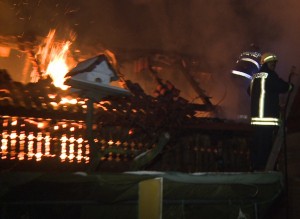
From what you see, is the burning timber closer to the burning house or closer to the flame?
the burning house

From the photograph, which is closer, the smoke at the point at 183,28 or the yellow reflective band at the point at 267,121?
the yellow reflective band at the point at 267,121

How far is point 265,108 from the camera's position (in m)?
6.96

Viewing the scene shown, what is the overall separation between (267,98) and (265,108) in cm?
20

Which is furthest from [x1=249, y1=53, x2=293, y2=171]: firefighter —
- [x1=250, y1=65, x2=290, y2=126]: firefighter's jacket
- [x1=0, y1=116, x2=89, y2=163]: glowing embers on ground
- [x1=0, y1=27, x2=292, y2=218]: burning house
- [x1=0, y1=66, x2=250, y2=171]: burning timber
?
[x1=0, y1=116, x2=89, y2=163]: glowing embers on ground

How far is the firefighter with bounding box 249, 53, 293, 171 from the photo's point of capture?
692cm

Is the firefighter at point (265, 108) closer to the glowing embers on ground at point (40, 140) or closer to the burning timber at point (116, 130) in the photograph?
the burning timber at point (116, 130)

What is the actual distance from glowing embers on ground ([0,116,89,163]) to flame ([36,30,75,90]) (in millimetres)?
1818

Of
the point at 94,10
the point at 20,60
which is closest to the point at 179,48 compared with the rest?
the point at 94,10

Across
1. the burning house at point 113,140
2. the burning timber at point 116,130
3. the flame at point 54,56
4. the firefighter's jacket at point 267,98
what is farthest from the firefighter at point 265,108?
the flame at point 54,56

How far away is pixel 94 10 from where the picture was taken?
484 inches

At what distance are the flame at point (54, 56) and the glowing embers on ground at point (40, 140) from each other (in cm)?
182

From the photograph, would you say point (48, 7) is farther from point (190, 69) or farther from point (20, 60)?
point (190, 69)

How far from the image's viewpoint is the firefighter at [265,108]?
692 centimetres

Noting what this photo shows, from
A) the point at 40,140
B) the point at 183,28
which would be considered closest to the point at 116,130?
the point at 40,140
